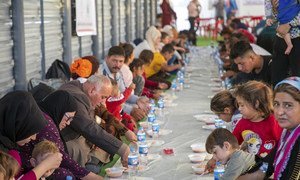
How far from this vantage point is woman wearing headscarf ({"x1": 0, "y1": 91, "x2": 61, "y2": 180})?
4152 millimetres

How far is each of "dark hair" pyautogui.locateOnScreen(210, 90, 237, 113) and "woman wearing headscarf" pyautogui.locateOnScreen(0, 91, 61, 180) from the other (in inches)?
70.4

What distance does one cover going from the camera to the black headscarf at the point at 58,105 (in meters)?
4.84

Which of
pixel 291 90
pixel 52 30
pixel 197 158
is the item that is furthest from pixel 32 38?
pixel 291 90

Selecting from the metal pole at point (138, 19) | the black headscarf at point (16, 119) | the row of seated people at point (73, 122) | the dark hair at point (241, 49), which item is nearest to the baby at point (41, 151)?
the row of seated people at point (73, 122)

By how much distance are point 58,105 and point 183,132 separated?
8.70 feet

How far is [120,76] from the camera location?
26.9 ft

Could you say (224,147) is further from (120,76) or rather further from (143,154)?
(120,76)

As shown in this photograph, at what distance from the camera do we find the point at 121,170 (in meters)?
5.31

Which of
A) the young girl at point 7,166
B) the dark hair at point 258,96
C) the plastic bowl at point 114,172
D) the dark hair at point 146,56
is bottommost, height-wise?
the plastic bowl at point 114,172

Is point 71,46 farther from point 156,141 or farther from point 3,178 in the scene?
point 3,178

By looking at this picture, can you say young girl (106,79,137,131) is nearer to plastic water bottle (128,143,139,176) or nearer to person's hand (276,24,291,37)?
plastic water bottle (128,143,139,176)

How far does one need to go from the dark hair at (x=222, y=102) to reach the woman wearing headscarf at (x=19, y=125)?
5.87 feet

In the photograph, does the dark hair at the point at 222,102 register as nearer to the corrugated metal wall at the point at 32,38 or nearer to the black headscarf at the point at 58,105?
the black headscarf at the point at 58,105

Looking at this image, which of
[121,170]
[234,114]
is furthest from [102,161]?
[234,114]
